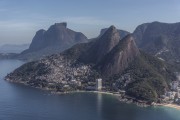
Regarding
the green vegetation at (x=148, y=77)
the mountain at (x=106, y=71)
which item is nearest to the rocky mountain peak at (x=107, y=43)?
the mountain at (x=106, y=71)

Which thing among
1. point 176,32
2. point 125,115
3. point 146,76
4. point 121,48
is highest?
point 176,32

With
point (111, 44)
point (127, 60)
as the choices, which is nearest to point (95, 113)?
point (127, 60)

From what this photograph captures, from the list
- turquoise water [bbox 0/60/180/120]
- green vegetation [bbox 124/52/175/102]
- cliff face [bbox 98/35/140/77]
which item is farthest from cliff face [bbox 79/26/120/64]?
turquoise water [bbox 0/60/180/120]

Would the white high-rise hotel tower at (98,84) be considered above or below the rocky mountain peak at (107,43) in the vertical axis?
below

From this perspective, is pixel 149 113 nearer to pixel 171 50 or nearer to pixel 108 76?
pixel 108 76

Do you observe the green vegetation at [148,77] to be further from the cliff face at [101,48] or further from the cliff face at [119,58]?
the cliff face at [101,48]

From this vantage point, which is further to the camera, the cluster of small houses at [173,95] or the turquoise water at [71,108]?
the cluster of small houses at [173,95]

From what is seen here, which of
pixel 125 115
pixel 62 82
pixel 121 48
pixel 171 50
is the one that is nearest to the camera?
pixel 125 115
